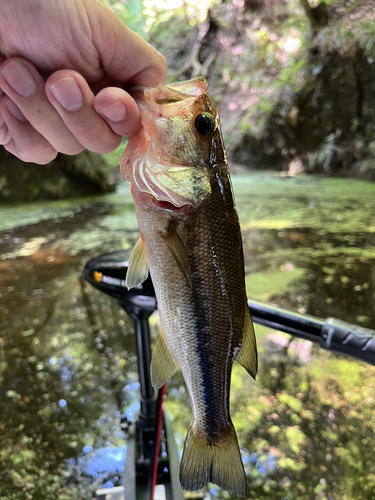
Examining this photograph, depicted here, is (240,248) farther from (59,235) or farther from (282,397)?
(59,235)

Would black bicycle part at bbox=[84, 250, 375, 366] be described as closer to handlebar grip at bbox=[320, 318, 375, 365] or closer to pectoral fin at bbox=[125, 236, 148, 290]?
handlebar grip at bbox=[320, 318, 375, 365]

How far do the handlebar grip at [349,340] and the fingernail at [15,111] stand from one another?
1096 millimetres

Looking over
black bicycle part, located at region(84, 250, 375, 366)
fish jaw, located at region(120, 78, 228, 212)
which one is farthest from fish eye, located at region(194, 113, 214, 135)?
black bicycle part, located at region(84, 250, 375, 366)

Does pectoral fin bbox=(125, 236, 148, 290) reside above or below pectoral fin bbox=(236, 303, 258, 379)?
above

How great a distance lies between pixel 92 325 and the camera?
2.63m

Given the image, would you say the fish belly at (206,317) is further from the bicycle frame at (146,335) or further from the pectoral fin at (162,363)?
the bicycle frame at (146,335)

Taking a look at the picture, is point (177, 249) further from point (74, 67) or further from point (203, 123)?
point (74, 67)

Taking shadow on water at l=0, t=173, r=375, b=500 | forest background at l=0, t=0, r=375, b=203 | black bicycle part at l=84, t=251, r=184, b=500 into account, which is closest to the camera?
black bicycle part at l=84, t=251, r=184, b=500

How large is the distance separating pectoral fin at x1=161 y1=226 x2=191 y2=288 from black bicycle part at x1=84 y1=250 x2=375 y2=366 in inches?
13.0

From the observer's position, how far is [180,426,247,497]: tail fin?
2.72 ft

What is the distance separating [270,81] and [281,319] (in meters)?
11.0

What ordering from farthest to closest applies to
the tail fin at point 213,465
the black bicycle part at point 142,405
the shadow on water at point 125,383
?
the shadow on water at point 125,383
the black bicycle part at point 142,405
the tail fin at point 213,465

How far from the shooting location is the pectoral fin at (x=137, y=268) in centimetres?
92

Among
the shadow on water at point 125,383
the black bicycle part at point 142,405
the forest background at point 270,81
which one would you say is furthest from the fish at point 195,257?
the forest background at point 270,81
